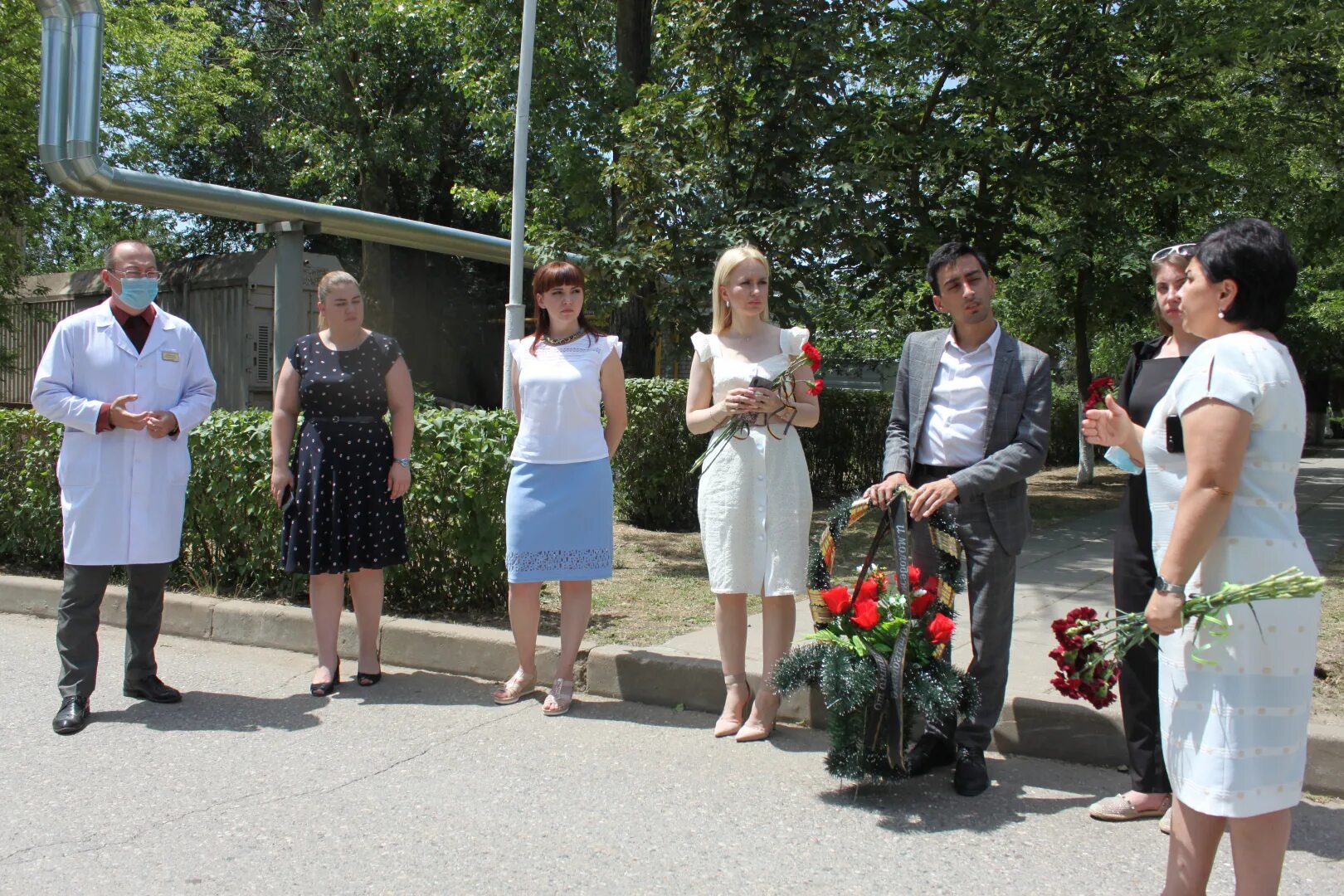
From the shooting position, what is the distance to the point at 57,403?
486 cm

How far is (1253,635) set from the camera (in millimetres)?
2455

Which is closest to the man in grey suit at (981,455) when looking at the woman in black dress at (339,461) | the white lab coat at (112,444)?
the woman in black dress at (339,461)

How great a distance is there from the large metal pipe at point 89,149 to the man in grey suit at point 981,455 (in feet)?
33.5

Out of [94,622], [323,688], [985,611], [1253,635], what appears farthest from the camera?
[323,688]

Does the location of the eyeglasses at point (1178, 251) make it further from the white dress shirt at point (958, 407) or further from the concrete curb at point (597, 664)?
the concrete curb at point (597, 664)

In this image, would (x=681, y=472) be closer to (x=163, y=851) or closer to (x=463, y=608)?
(x=463, y=608)

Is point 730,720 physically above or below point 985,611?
below

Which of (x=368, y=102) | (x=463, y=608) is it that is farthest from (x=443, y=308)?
(x=463, y=608)

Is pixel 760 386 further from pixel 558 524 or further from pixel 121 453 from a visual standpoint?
pixel 121 453

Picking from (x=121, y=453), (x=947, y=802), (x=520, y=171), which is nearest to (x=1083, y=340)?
(x=520, y=171)

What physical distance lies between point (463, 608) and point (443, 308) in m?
21.1

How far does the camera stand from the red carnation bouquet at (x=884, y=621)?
3775 millimetres

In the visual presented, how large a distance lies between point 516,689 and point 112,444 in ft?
6.93

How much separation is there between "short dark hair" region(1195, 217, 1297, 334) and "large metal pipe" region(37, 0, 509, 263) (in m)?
11.4
